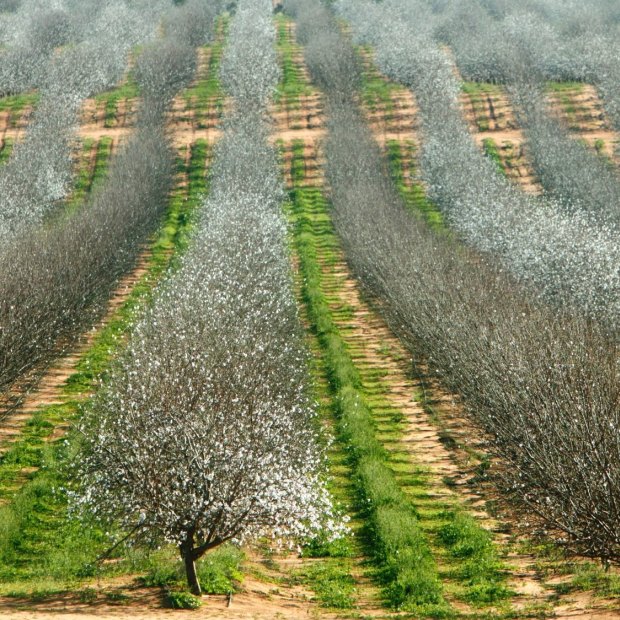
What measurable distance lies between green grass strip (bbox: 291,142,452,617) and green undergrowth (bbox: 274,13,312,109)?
1744 inches

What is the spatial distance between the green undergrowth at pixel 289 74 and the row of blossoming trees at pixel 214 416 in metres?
42.4

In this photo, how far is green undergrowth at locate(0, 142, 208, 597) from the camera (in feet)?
91.1

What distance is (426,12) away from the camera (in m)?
128

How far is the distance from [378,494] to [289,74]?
269 ft

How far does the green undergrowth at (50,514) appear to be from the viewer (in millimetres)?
27766

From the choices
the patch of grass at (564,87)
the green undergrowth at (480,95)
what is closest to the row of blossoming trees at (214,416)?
the green undergrowth at (480,95)

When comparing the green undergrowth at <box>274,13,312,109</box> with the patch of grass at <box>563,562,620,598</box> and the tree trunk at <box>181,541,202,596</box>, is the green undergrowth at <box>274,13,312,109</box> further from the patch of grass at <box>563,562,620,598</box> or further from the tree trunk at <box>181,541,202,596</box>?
the tree trunk at <box>181,541,202,596</box>

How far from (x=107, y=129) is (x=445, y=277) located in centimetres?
5624

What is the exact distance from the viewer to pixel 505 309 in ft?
135

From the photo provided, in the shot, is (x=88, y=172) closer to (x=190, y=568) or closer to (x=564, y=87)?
(x=564, y=87)

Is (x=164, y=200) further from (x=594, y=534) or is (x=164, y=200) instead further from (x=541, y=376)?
(x=594, y=534)

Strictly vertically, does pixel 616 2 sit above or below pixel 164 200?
above

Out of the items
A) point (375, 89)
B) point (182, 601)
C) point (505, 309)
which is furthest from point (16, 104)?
point (182, 601)

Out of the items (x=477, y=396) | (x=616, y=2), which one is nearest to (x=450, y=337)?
(x=477, y=396)
